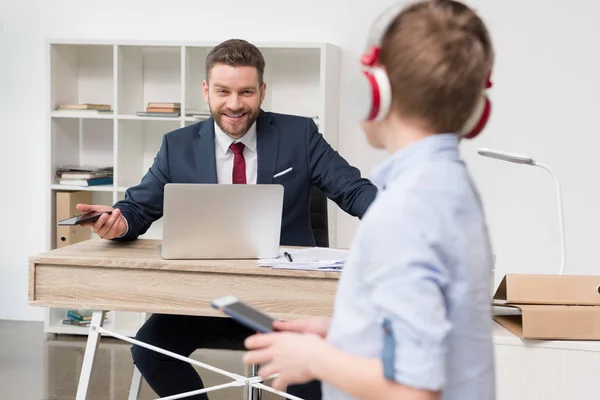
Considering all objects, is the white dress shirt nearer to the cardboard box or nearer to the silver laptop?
the silver laptop

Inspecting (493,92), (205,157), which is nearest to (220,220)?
(205,157)

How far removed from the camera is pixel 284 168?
9.25 ft

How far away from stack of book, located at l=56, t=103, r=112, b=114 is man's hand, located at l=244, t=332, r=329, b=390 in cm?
364

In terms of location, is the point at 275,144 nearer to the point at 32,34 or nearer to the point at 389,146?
the point at 389,146

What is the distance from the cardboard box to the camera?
200 cm

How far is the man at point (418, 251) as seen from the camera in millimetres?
938

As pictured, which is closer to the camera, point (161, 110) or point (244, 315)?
point (244, 315)

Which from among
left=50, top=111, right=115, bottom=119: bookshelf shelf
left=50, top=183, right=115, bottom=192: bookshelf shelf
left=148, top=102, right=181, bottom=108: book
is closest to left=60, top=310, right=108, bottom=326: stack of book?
left=50, top=183, right=115, bottom=192: bookshelf shelf

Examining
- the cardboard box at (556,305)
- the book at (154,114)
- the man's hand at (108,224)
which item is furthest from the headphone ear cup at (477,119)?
the book at (154,114)

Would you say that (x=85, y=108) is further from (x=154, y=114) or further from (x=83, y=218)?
(x=83, y=218)

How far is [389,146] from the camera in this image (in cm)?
107

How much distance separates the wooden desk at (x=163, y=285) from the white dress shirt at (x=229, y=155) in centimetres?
60

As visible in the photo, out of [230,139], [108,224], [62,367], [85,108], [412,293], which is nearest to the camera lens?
[412,293]

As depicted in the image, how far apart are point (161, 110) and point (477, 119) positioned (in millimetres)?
3482
